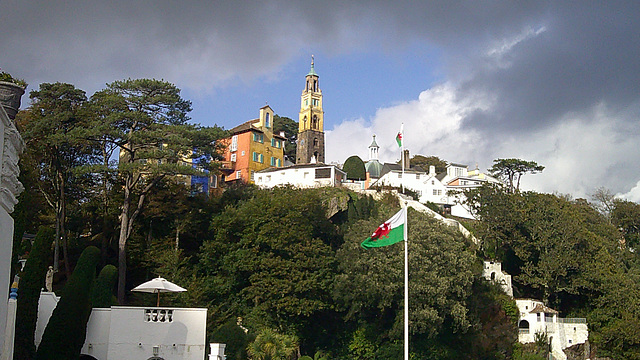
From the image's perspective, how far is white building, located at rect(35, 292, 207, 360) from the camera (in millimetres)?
23375

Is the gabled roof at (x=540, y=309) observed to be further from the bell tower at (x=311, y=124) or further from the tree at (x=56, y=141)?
the bell tower at (x=311, y=124)

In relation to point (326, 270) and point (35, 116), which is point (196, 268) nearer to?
point (326, 270)

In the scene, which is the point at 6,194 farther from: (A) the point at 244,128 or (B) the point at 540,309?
(A) the point at 244,128

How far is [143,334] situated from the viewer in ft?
77.2

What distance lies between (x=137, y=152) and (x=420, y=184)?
41.3m

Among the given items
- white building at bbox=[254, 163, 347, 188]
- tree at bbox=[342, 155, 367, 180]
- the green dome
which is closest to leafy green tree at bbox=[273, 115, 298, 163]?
the green dome

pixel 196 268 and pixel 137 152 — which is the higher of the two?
pixel 137 152

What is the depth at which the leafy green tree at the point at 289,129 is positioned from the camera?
97.1 metres

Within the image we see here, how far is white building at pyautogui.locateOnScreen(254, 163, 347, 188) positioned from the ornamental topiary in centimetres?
4081

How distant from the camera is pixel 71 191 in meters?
45.4

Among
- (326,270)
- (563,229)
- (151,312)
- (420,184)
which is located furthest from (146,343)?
(420,184)

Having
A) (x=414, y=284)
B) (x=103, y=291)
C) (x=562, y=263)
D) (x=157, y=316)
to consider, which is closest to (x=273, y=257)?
(x=414, y=284)

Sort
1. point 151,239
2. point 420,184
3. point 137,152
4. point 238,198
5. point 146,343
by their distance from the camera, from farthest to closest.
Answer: point 420,184 → point 238,198 → point 151,239 → point 137,152 → point 146,343

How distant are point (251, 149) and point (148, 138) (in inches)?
1225
